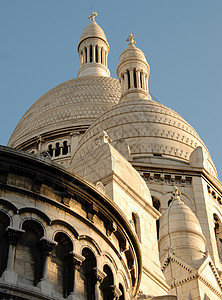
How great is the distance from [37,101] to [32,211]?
43570 mm

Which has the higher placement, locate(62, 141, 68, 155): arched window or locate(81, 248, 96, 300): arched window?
locate(62, 141, 68, 155): arched window

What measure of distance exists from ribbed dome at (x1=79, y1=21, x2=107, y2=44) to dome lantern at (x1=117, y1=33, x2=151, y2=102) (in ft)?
68.9

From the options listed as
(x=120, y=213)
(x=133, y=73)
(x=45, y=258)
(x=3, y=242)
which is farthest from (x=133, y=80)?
(x=3, y=242)

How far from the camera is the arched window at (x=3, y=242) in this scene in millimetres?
14234

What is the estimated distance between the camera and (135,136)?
122ft

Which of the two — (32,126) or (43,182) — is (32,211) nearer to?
(43,182)

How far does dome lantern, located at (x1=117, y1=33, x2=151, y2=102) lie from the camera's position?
138ft

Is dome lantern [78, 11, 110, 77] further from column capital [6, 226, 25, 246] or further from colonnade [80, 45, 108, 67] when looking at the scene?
column capital [6, 226, 25, 246]

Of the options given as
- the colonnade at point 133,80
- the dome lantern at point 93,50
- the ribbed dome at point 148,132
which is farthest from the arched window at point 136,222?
the dome lantern at point 93,50

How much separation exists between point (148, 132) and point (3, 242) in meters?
23.4

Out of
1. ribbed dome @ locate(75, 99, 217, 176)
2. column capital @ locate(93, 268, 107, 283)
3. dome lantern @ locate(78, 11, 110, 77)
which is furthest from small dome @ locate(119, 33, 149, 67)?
column capital @ locate(93, 268, 107, 283)

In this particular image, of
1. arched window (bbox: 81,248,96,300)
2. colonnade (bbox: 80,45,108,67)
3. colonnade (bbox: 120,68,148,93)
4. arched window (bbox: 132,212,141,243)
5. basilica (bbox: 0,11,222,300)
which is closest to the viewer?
basilica (bbox: 0,11,222,300)

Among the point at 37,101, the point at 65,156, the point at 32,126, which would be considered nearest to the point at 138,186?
the point at 65,156

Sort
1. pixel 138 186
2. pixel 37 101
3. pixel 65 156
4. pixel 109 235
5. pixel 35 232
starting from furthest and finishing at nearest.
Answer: pixel 37 101
pixel 65 156
pixel 138 186
pixel 109 235
pixel 35 232
